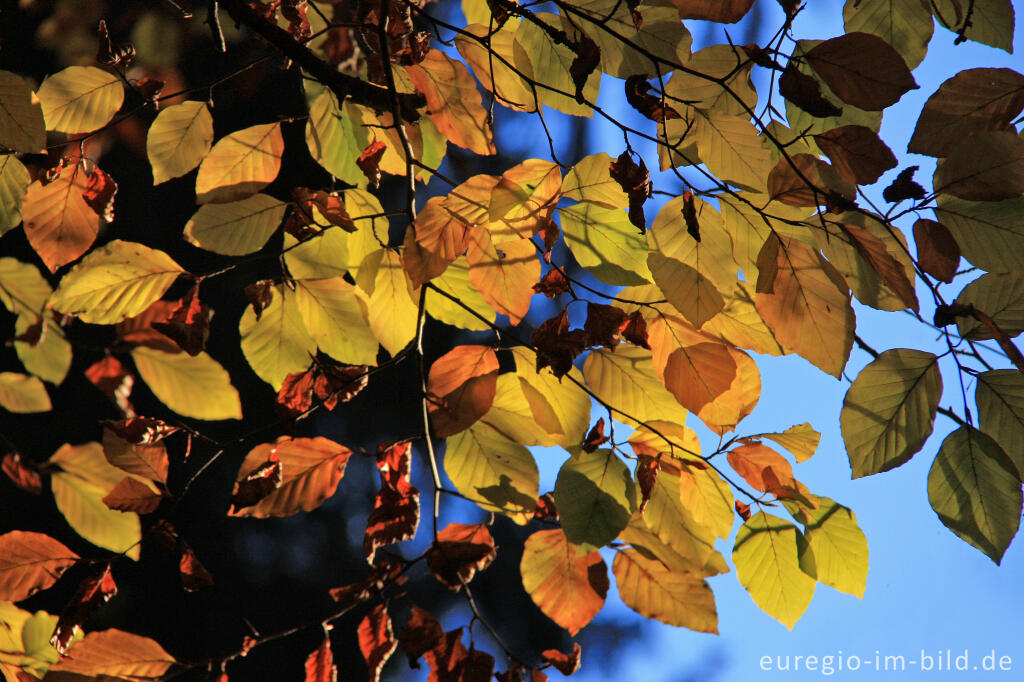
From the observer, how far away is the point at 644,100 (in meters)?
0.45

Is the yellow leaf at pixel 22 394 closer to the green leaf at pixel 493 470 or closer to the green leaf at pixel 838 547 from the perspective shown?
the green leaf at pixel 493 470

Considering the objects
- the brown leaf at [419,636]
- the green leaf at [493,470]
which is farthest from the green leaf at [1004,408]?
the brown leaf at [419,636]

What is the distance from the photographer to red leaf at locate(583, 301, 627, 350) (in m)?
0.48

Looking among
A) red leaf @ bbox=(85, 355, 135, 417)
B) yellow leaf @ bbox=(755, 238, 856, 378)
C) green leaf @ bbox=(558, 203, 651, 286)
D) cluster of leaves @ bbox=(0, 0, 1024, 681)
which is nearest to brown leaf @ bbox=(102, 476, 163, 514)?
cluster of leaves @ bbox=(0, 0, 1024, 681)

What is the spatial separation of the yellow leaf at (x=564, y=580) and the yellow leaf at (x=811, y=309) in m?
0.26

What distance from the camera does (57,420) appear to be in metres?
1.17

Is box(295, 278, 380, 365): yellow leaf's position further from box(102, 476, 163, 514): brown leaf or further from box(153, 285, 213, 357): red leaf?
box(102, 476, 163, 514): brown leaf

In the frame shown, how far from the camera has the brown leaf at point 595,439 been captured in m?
0.50

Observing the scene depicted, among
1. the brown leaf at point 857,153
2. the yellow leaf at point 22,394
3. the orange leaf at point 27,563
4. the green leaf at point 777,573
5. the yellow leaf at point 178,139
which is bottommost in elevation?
the orange leaf at point 27,563

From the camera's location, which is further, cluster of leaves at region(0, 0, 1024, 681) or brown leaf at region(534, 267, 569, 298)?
brown leaf at region(534, 267, 569, 298)

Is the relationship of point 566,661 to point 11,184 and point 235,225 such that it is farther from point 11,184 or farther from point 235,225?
point 11,184

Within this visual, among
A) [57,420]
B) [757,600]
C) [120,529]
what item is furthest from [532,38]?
[57,420]

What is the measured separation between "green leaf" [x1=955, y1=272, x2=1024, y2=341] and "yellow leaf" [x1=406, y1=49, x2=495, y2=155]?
42 cm

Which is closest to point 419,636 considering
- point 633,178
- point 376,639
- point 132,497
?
point 376,639
